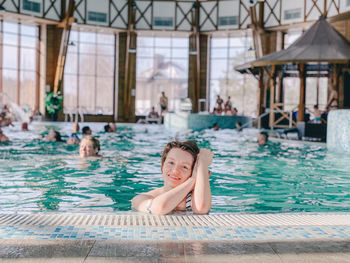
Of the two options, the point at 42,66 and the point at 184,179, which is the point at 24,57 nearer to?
the point at 42,66

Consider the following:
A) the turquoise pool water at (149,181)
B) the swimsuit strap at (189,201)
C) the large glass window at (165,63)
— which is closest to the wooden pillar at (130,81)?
the large glass window at (165,63)

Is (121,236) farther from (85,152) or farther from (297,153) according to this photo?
(297,153)

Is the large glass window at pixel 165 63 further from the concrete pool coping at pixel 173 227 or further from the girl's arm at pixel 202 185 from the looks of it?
the concrete pool coping at pixel 173 227

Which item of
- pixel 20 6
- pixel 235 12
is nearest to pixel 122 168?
pixel 20 6

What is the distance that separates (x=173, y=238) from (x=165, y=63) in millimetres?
24114

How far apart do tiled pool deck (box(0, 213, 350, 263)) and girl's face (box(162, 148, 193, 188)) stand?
1.50ft

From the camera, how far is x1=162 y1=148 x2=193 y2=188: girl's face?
298 centimetres

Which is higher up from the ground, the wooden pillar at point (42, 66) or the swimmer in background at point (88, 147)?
the wooden pillar at point (42, 66)

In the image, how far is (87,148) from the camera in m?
6.79

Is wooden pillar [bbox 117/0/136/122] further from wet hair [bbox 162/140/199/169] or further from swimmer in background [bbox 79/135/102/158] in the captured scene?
wet hair [bbox 162/140/199/169]

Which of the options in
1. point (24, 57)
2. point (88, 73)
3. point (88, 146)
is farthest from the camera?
point (88, 73)

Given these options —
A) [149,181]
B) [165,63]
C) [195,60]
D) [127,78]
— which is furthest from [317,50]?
[165,63]

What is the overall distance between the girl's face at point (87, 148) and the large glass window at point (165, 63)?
17556 millimetres

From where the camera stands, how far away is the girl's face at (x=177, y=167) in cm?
298
